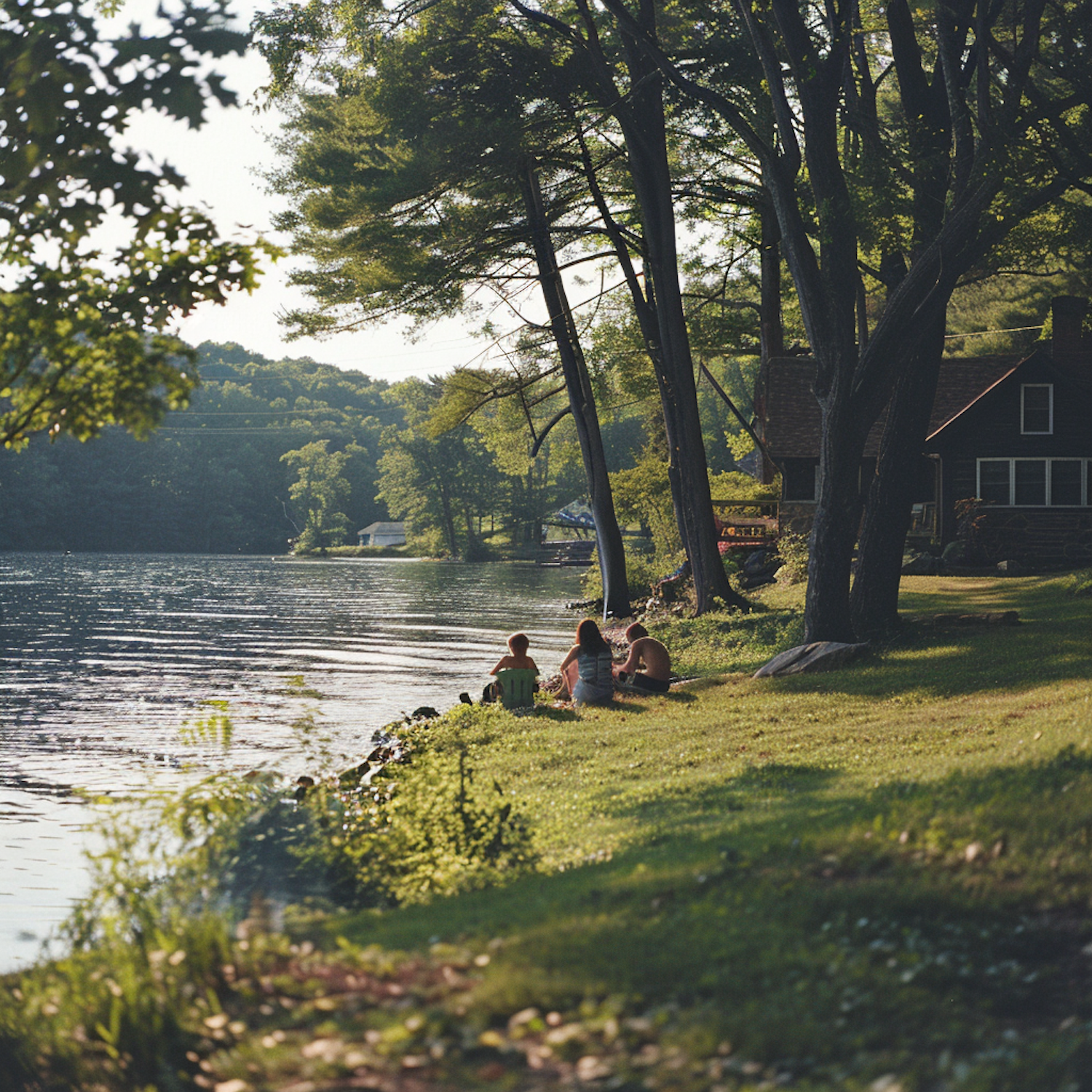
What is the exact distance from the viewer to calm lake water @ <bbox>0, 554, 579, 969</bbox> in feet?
41.1

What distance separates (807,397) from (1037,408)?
26.5 feet

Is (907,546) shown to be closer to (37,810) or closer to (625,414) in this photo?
(37,810)

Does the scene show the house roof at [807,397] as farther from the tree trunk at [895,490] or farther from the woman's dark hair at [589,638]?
the woman's dark hair at [589,638]

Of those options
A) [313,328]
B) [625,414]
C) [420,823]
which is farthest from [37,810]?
[625,414]

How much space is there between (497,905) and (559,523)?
97876 mm

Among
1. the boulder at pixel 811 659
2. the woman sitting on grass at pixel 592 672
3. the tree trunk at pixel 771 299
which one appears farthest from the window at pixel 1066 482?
the woman sitting on grass at pixel 592 672

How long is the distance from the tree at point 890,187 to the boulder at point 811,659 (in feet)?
2.89

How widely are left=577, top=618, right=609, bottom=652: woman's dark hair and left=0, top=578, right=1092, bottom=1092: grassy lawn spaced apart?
20.1ft

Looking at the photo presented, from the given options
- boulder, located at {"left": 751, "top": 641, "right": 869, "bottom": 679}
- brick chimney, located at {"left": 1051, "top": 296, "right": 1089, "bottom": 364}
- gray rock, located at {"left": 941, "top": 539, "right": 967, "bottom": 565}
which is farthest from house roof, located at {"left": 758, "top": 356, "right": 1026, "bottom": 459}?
boulder, located at {"left": 751, "top": 641, "right": 869, "bottom": 679}

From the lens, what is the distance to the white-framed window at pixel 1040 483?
33.9 meters

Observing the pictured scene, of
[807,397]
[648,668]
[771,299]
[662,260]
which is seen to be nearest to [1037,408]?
[807,397]

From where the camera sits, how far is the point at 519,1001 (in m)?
4.82

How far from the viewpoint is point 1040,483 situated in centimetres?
3412

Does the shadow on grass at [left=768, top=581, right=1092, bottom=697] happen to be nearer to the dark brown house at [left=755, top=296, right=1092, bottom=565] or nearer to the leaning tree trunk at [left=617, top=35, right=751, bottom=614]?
the leaning tree trunk at [left=617, top=35, right=751, bottom=614]
